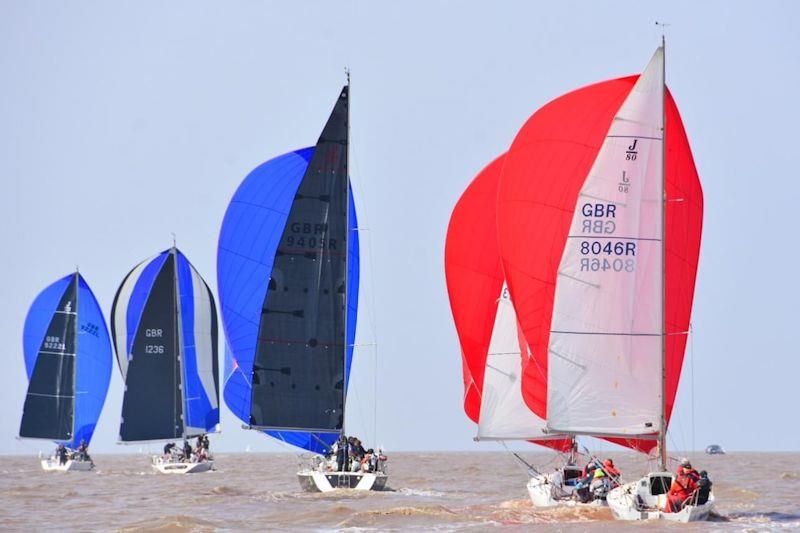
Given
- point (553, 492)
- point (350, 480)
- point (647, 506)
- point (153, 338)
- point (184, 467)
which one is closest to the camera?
point (647, 506)

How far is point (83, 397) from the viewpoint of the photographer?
6594 centimetres

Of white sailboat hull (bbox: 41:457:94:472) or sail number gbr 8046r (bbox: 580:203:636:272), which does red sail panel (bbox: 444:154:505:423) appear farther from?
white sailboat hull (bbox: 41:457:94:472)

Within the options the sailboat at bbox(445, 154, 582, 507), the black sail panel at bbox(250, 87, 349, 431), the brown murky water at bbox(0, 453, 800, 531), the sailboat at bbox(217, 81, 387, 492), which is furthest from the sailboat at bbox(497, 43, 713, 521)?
the black sail panel at bbox(250, 87, 349, 431)

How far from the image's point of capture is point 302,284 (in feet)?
128

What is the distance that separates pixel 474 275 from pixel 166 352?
23.4 metres

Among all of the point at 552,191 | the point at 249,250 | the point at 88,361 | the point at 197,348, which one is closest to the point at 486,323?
the point at 552,191

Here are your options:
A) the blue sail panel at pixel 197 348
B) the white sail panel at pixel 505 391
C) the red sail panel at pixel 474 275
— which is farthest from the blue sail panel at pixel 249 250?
the blue sail panel at pixel 197 348

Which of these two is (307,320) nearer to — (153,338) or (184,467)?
(153,338)

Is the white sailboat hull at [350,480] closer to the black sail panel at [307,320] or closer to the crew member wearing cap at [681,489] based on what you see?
the black sail panel at [307,320]

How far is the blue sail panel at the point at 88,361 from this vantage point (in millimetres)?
65625

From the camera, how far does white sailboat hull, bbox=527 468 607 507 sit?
3078 centimetres

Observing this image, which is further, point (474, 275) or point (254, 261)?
point (254, 261)

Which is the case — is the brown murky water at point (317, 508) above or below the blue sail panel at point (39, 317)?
below

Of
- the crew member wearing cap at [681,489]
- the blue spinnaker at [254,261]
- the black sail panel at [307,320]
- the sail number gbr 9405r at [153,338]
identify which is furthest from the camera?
the sail number gbr 9405r at [153,338]
